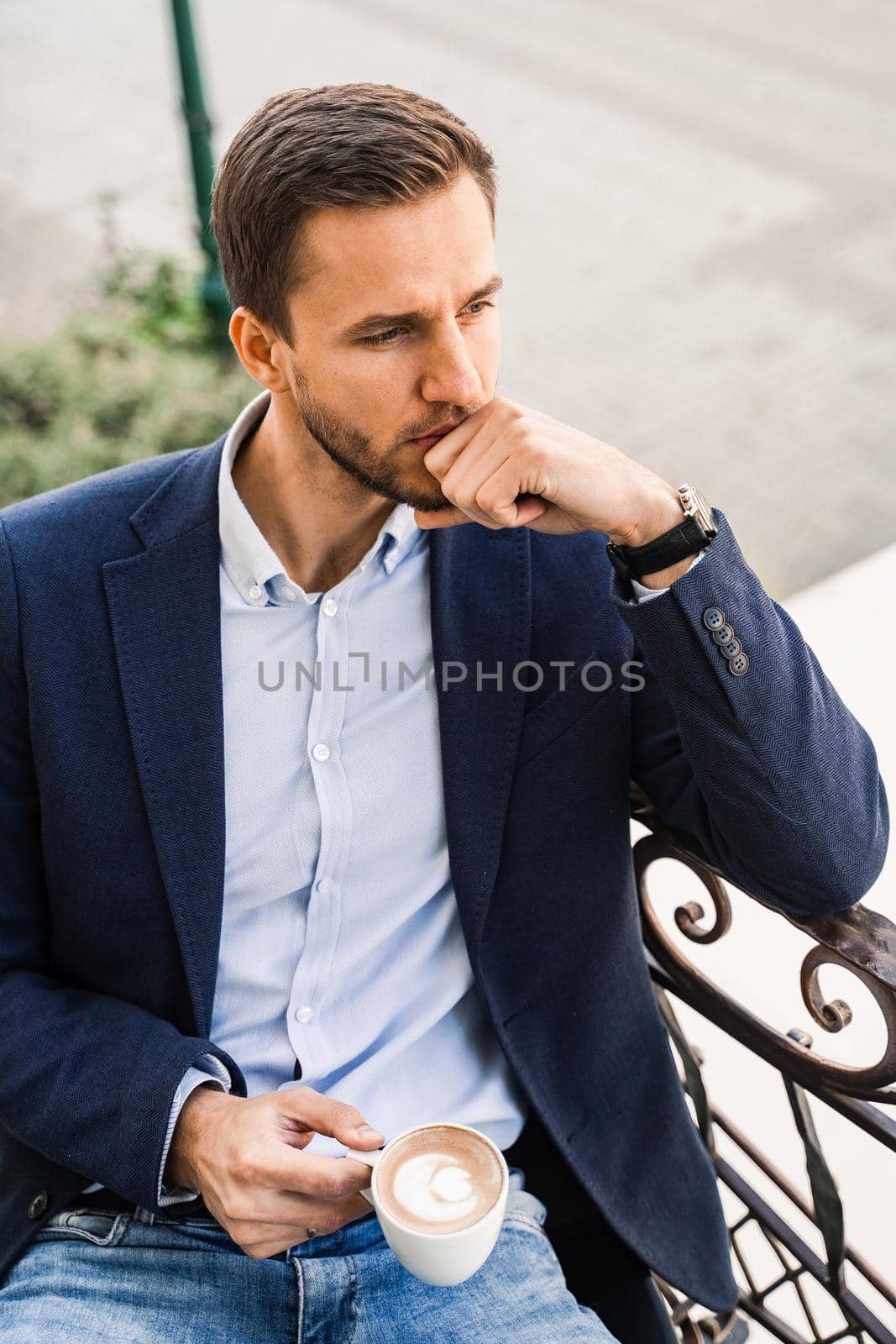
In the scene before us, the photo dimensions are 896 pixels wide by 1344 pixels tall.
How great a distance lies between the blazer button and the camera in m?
2.02

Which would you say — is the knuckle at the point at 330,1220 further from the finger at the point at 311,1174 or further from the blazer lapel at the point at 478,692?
the blazer lapel at the point at 478,692

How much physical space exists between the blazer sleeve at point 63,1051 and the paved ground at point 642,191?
4147 millimetres

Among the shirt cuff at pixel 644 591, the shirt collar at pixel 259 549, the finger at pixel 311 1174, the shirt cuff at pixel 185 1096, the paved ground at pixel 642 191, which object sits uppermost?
the shirt cuff at pixel 644 591

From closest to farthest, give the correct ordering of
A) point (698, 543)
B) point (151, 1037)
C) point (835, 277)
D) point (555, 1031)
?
point (698, 543) → point (151, 1037) → point (555, 1031) → point (835, 277)

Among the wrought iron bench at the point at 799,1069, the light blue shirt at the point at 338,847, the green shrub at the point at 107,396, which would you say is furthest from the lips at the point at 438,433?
the green shrub at the point at 107,396

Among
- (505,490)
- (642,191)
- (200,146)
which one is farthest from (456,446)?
(642,191)

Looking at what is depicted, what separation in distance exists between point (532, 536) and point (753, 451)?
463 centimetres

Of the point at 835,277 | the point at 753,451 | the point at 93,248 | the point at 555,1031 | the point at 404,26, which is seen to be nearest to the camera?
the point at 555,1031

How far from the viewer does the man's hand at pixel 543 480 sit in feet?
6.05

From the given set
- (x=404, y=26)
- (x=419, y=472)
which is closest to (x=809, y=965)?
(x=419, y=472)

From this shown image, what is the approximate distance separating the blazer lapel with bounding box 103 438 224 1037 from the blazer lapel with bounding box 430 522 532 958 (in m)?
0.33

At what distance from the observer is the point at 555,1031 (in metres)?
2.13

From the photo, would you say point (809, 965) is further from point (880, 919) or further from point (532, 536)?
point (532, 536)

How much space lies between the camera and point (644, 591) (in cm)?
188
